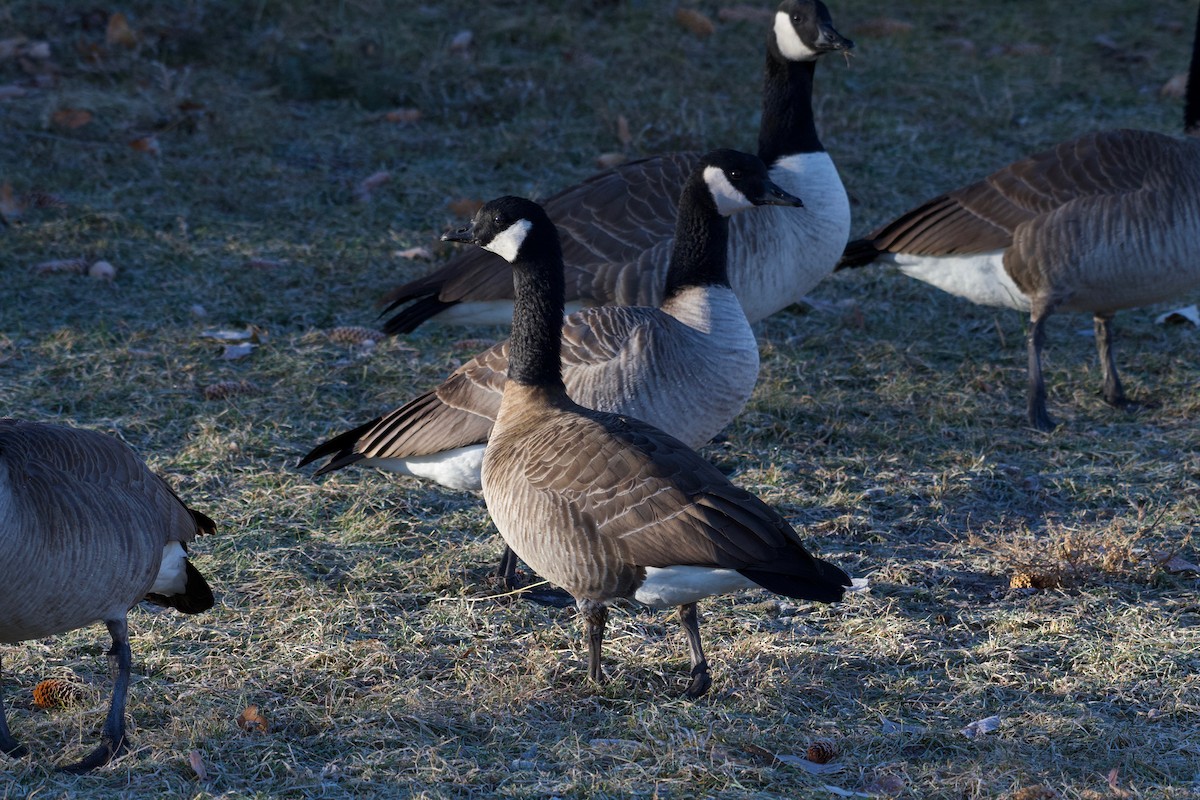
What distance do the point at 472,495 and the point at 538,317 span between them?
126 centimetres

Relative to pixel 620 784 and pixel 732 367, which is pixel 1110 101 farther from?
pixel 620 784

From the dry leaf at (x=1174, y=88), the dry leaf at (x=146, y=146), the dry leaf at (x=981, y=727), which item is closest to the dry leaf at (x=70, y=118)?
the dry leaf at (x=146, y=146)

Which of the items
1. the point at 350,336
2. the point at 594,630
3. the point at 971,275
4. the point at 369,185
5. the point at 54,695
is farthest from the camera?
the point at 369,185

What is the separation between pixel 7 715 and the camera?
3375 millimetres

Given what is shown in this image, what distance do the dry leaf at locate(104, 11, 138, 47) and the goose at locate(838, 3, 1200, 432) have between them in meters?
5.84

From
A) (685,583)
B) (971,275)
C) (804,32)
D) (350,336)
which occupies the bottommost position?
(350,336)

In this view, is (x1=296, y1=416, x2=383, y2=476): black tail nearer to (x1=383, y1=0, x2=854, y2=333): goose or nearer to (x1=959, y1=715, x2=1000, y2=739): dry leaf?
(x1=383, y1=0, x2=854, y2=333): goose

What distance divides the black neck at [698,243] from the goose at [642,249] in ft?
2.23

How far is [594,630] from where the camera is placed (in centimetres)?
354

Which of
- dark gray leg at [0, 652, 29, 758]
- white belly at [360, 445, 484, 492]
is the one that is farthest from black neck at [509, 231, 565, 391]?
→ dark gray leg at [0, 652, 29, 758]

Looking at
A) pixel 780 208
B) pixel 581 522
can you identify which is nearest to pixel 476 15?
pixel 780 208

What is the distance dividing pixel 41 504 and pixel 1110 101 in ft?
27.9

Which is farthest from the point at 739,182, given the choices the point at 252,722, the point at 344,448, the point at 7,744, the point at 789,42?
the point at 7,744

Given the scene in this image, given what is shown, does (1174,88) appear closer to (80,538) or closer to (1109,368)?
(1109,368)
